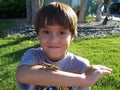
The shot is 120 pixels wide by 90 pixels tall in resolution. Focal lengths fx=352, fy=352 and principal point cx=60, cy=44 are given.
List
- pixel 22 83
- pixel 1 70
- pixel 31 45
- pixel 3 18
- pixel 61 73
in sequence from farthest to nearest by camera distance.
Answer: pixel 3 18, pixel 31 45, pixel 1 70, pixel 22 83, pixel 61 73

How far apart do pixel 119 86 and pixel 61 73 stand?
3.36 metres

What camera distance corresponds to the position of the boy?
2.11m

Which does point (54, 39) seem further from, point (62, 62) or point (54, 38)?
point (62, 62)

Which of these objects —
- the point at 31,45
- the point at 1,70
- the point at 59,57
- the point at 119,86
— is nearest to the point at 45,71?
the point at 59,57

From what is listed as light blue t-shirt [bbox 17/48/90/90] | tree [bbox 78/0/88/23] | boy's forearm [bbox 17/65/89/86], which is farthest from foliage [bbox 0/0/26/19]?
boy's forearm [bbox 17/65/89/86]

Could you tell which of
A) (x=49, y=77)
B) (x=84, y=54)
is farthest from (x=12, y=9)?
(x=49, y=77)

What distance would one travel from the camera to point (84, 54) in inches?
292

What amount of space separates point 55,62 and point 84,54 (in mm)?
5098

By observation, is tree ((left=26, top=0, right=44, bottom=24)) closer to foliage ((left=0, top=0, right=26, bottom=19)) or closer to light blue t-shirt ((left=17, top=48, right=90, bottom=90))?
foliage ((left=0, top=0, right=26, bottom=19))

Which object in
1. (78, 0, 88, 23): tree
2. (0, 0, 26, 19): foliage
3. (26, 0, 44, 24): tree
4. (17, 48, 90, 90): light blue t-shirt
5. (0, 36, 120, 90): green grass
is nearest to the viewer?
(17, 48, 90, 90): light blue t-shirt

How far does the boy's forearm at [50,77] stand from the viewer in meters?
2.09

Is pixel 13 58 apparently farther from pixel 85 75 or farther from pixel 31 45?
pixel 85 75

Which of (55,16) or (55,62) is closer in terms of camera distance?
(55,16)

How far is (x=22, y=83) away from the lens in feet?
7.50
